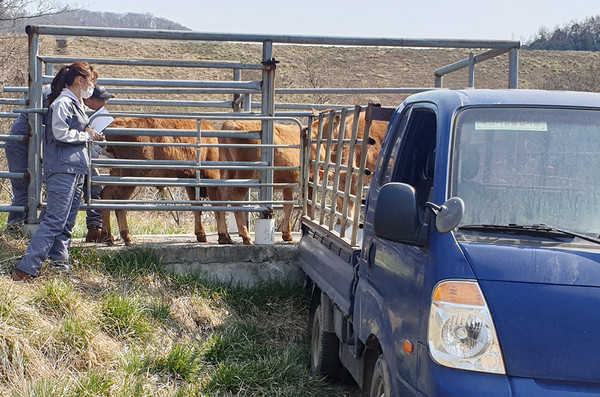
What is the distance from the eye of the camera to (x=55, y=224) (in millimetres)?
7293

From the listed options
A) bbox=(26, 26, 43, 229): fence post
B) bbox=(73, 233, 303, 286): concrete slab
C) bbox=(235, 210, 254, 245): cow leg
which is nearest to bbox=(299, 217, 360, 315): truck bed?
bbox=(73, 233, 303, 286): concrete slab

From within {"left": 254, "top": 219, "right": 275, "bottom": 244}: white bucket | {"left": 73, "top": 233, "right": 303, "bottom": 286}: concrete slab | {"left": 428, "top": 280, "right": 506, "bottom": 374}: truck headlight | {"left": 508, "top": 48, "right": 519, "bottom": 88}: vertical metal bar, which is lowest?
{"left": 73, "top": 233, "right": 303, "bottom": 286}: concrete slab

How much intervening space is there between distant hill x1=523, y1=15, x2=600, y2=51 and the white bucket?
5742cm

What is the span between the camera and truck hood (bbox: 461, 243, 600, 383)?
3264mm

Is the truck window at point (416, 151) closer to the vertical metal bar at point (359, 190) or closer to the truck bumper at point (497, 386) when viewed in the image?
the vertical metal bar at point (359, 190)

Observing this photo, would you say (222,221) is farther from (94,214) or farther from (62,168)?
(62,168)

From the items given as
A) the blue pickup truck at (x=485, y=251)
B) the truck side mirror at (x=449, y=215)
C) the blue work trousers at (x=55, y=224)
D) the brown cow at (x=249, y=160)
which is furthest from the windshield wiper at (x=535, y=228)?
the brown cow at (x=249, y=160)

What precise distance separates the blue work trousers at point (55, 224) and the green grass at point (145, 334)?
0.21 metres

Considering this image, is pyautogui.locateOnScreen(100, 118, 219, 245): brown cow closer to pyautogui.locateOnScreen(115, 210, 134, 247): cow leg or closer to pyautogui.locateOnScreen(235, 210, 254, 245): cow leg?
pyautogui.locateOnScreen(115, 210, 134, 247): cow leg

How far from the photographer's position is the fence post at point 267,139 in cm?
871

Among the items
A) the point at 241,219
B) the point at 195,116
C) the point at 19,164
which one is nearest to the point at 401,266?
the point at 195,116

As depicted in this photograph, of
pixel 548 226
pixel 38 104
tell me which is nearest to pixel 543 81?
pixel 38 104

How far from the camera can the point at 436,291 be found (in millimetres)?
3426

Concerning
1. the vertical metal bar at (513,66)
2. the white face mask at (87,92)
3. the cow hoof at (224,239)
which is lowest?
the cow hoof at (224,239)
